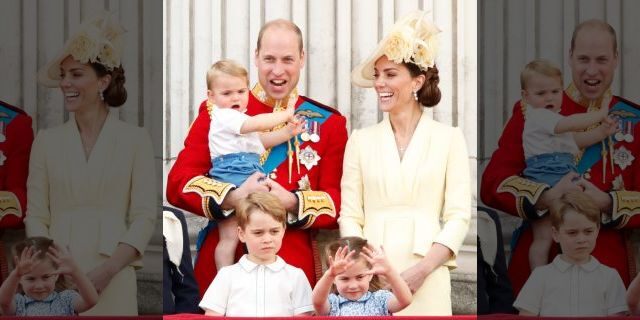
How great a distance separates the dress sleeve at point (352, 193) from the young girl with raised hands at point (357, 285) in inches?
5.0

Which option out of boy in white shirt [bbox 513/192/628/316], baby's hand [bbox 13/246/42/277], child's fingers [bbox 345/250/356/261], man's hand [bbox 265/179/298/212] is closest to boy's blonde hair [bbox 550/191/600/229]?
boy in white shirt [bbox 513/192/628/316]

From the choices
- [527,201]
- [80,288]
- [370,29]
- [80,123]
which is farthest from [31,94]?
[527,201]

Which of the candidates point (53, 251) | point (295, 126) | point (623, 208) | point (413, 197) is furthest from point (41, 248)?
point (623, 208)

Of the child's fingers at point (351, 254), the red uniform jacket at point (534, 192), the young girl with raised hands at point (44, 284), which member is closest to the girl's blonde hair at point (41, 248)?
the young girl with raised hands at point (44, 284)

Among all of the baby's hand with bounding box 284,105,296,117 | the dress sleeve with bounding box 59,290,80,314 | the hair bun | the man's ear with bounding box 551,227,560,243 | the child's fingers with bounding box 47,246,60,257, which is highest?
the hair bun

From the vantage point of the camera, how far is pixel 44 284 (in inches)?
281

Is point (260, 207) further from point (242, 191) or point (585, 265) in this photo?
point (585, 265)

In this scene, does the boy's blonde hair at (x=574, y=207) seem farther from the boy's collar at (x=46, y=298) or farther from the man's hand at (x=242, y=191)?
the boy's collar at (x=46, y=298)

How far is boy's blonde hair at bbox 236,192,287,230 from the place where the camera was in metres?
7.04

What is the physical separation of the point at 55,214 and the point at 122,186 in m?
0.26

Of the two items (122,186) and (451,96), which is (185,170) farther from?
(451,96)

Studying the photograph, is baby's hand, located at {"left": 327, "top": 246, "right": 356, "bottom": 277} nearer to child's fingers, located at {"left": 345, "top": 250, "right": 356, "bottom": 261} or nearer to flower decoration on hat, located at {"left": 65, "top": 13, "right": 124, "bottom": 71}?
child's fingers, located at {"left": 345, "top": 250, "right": 356, "bottom": 261}

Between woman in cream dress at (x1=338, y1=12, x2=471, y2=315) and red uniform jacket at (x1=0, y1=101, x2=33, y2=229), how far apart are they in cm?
117

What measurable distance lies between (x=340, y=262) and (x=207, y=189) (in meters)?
0.60
